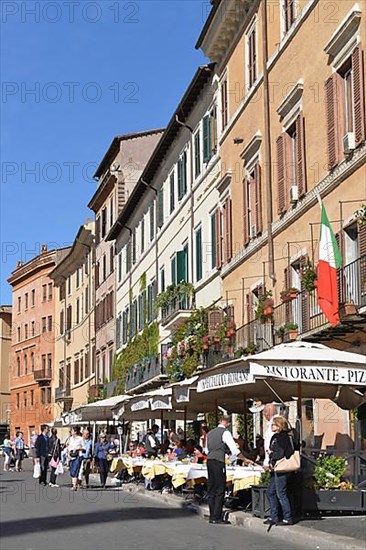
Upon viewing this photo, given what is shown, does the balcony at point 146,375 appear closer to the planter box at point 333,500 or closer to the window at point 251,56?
the window at point 251,56

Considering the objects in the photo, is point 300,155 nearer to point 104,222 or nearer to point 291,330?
point 291,330

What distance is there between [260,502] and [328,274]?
5.70 m

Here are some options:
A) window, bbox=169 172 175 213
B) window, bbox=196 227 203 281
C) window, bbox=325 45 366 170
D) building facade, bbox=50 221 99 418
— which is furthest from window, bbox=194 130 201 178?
building facade, bbox=50 221 99 418

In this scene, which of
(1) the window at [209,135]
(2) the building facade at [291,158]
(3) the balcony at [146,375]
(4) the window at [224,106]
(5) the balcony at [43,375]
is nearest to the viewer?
(2) the building facade at [291,158]

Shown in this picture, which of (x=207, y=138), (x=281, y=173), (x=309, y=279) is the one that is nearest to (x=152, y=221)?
(x=207, y=138)

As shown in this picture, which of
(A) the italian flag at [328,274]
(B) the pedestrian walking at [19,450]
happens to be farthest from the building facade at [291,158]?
(B) the pedestrian walking at [19,450]

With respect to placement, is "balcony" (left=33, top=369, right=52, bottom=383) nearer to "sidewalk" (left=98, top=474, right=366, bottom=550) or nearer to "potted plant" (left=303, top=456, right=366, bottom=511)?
"sidewalk" (left=98, top=474, right=366, bottom=550)

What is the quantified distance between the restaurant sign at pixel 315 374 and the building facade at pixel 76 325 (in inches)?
1761

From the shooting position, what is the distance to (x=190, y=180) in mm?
37375

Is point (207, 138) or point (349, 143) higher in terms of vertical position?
point (207, 138)

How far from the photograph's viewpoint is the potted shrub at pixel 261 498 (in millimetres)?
15125

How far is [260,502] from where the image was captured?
15.3 meters

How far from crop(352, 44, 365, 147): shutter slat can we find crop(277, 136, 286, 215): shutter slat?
5.06 metres

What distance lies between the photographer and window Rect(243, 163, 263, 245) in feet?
90.3
